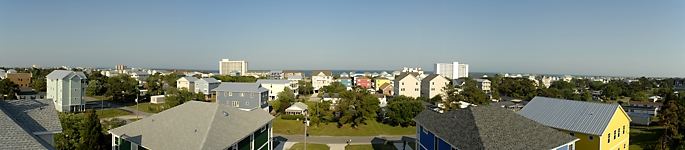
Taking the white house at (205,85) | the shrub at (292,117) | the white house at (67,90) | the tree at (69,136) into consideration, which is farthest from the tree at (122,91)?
the tree at (69,136)

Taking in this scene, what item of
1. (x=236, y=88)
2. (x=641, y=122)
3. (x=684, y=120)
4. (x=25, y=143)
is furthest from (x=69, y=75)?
(x=641, y=122)

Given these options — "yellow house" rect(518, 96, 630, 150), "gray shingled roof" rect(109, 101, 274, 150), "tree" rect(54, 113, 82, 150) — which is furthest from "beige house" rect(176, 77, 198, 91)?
"yellow house" rect(518, 96, 630, 150)

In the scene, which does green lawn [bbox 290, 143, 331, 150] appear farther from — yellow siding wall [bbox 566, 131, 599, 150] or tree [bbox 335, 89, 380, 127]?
yellow siding wall [bbox 566, 131, 599, 150]

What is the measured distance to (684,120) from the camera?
23297 millimetres

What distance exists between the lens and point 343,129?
107 ft

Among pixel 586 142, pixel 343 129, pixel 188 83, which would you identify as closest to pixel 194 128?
pixel 586 142

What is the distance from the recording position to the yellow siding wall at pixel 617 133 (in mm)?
18156

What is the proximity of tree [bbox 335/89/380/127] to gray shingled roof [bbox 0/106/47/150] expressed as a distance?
24.9m

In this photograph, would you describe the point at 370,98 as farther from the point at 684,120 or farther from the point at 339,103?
the point at 684,120

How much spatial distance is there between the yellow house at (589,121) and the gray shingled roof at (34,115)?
63.8ft

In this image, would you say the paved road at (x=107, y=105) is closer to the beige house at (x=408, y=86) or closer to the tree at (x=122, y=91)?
the tree at (x=122, y=91)

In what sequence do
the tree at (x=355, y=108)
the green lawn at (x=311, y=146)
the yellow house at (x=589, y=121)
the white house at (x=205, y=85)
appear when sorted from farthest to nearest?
1. the white house at (x=205, y=85)
2. the tree at (x=355, y=108)
3. the green lawn at (x=311, y=146)
4. the yellow house at (x=589, y=121)

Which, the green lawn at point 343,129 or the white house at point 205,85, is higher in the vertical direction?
the white house at point 205,85

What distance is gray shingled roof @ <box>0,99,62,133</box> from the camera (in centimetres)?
1245
